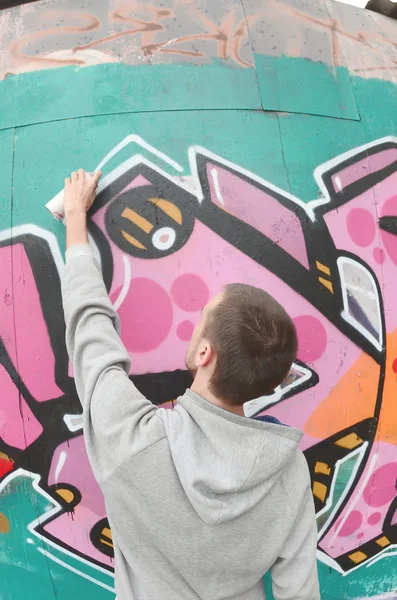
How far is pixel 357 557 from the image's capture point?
106 inches

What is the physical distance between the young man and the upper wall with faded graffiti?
20.9 inches

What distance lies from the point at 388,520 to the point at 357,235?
148 cm

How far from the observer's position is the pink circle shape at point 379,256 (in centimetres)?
260

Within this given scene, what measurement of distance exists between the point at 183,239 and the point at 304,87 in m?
1.04

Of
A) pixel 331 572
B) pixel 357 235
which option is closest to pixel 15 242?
pixel 357 235

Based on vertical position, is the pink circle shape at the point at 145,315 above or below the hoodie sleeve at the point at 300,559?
above

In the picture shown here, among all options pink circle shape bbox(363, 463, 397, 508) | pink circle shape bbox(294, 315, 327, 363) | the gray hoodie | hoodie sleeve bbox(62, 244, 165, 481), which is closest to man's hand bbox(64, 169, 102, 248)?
hoodie sleeve bbox(62, 244, 165, 481)

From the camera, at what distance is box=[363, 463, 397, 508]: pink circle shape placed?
2.61 m

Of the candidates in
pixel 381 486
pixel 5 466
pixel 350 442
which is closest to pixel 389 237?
pixel 350 442

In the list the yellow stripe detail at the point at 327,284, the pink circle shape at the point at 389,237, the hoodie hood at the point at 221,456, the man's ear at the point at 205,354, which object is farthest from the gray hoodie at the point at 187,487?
the pink circle shape at the point at 389,237

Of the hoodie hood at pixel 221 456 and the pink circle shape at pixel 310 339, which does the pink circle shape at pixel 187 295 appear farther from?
the hoodie hood at pixel 221 456

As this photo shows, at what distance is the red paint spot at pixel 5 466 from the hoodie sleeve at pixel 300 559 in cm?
131

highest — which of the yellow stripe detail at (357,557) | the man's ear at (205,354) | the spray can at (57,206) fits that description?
the spray can at (57,206)

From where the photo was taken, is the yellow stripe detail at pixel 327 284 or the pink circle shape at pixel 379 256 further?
the pink circle shape at pixel 379 256
